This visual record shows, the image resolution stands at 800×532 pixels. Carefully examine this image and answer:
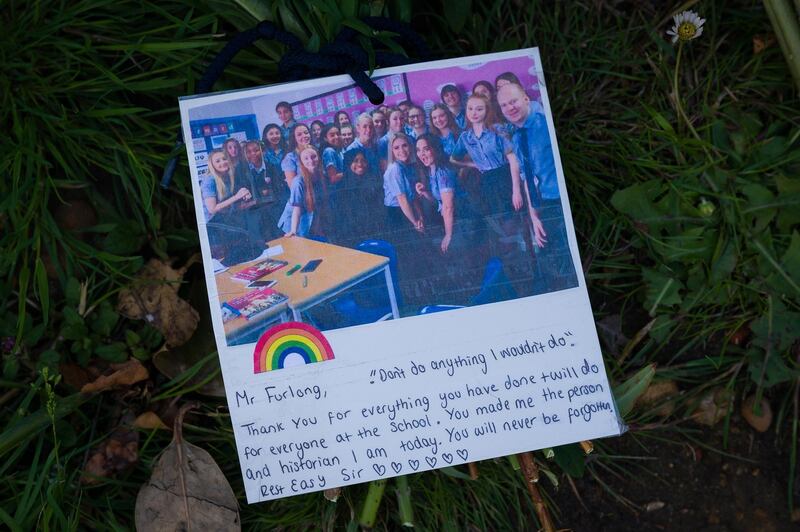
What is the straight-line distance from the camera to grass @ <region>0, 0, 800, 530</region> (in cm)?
120

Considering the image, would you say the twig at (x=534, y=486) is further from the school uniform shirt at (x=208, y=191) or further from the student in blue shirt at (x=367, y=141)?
the school uniform shirt at (x=208, y=191)

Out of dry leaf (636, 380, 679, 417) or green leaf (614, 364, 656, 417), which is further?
dry leaf (636, 380, 679, 417)

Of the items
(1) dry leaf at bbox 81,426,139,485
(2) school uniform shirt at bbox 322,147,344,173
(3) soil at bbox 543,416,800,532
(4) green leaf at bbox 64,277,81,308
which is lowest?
(3) soil at bbox 543,416,800,532

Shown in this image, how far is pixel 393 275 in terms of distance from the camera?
1096 mm

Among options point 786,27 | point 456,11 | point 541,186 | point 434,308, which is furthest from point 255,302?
point 786,27

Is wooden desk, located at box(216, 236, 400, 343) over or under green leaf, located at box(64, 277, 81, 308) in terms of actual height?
under

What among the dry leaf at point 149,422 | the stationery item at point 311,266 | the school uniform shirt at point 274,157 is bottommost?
the dry leaf at point 149,422

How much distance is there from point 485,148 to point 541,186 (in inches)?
4.4

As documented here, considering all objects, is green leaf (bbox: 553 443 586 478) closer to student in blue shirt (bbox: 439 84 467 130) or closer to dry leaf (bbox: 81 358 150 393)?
student in blue shirt (bbox: 439 84 467 130)

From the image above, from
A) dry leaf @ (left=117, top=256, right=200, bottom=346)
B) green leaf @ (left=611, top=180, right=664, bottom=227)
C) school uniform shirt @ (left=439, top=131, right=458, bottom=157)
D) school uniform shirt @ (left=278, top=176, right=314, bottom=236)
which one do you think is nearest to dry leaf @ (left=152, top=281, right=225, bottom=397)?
dry leaf @ (left=117, top=256, right=200, bottom=346)

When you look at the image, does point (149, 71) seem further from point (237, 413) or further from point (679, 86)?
point (679, 86)

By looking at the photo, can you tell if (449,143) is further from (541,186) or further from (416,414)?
(416,414)

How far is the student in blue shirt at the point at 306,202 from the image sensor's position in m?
1.09

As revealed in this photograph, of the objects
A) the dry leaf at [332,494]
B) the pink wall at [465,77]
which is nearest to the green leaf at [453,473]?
the dry leaf at [332,494]
